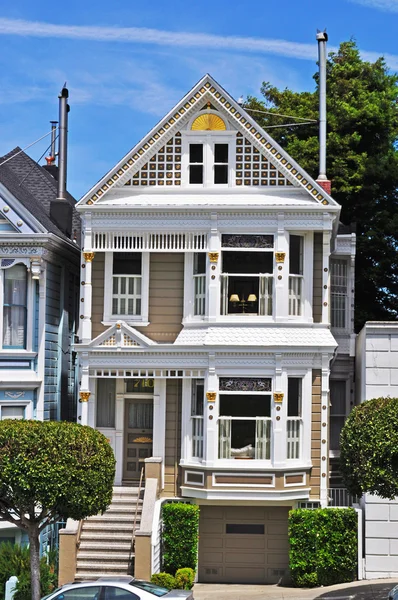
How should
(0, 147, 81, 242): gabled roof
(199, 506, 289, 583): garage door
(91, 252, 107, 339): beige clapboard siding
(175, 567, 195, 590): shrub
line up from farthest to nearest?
1. (0, 147, 81, 242): gabled roof
2. (91, 252, 107, 339): beige clapboard siding
3. (199, 506, 289, 583): garage door
4. (175, 567, 195, 590): shrub

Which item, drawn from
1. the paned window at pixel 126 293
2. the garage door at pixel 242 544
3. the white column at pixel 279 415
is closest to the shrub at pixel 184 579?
the garage door at pixel 242 544

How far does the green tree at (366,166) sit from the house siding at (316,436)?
10.6 metres

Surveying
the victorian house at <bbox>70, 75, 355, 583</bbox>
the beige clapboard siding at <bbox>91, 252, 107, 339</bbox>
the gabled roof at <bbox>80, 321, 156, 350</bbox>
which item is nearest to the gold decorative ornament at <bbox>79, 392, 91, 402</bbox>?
the victorian house at <bbox>70, 75, 355, 583</bbox>

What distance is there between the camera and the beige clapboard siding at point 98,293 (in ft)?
97.9

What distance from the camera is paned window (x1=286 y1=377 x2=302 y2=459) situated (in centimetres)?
2892

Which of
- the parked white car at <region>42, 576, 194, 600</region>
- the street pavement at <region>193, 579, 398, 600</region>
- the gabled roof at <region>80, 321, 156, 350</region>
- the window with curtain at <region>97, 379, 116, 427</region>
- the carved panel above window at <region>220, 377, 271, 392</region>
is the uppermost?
the gabled roof at <region>80, 321, 156, 350</region>

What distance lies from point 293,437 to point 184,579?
4.51 metres

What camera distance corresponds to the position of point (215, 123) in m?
29.7

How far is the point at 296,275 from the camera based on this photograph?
96.2 ft

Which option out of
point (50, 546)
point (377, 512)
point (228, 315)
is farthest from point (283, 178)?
point (50, 546)

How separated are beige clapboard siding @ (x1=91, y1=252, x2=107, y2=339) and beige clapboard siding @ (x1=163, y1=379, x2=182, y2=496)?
2.28 meters

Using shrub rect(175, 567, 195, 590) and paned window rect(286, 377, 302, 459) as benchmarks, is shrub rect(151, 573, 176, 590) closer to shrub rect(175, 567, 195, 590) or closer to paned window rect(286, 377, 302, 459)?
shrub rect(175, 567, 195, 590)

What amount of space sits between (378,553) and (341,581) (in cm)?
111

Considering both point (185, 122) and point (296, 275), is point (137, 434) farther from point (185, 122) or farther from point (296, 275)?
point (185, 122)
